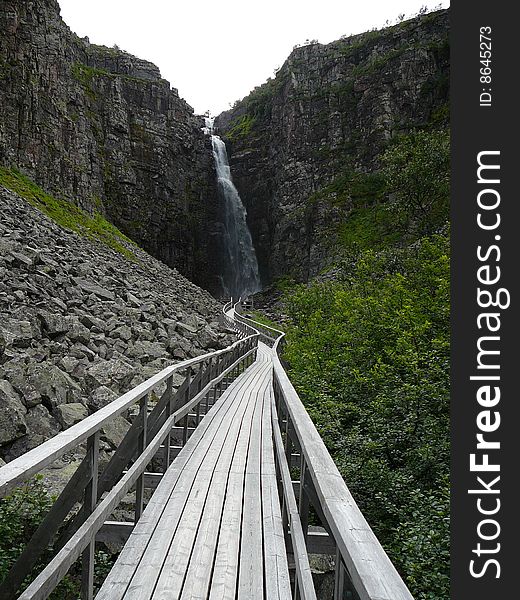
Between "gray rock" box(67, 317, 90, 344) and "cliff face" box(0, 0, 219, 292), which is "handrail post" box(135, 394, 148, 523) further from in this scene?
"cliff face" box(0, 0, 219, 292)

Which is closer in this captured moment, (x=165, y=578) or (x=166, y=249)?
(x=165, y=578)

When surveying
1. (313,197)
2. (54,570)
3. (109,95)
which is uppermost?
(109,95)

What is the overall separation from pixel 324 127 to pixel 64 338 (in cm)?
5521

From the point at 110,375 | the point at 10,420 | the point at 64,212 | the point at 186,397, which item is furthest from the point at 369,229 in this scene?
the point at 10,420

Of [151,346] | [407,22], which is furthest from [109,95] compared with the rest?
[151,346]

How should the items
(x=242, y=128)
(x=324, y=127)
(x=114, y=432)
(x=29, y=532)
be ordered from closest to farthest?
(x=29, y=532), (x=114, y=432), (x=324, y=127), (x=242, y=128)

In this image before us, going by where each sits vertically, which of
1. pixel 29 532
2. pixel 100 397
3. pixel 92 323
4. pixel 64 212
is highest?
pixel 64 212

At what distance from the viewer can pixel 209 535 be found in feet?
12.4

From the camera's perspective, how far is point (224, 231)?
5928 centimetres

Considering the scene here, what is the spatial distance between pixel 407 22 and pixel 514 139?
6973 centimetres

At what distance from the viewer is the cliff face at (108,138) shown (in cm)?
3647

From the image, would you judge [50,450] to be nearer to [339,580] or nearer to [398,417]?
[339,580]

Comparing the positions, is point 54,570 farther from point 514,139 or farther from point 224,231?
point 224,231

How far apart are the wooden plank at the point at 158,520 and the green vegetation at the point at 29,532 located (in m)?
0.85
